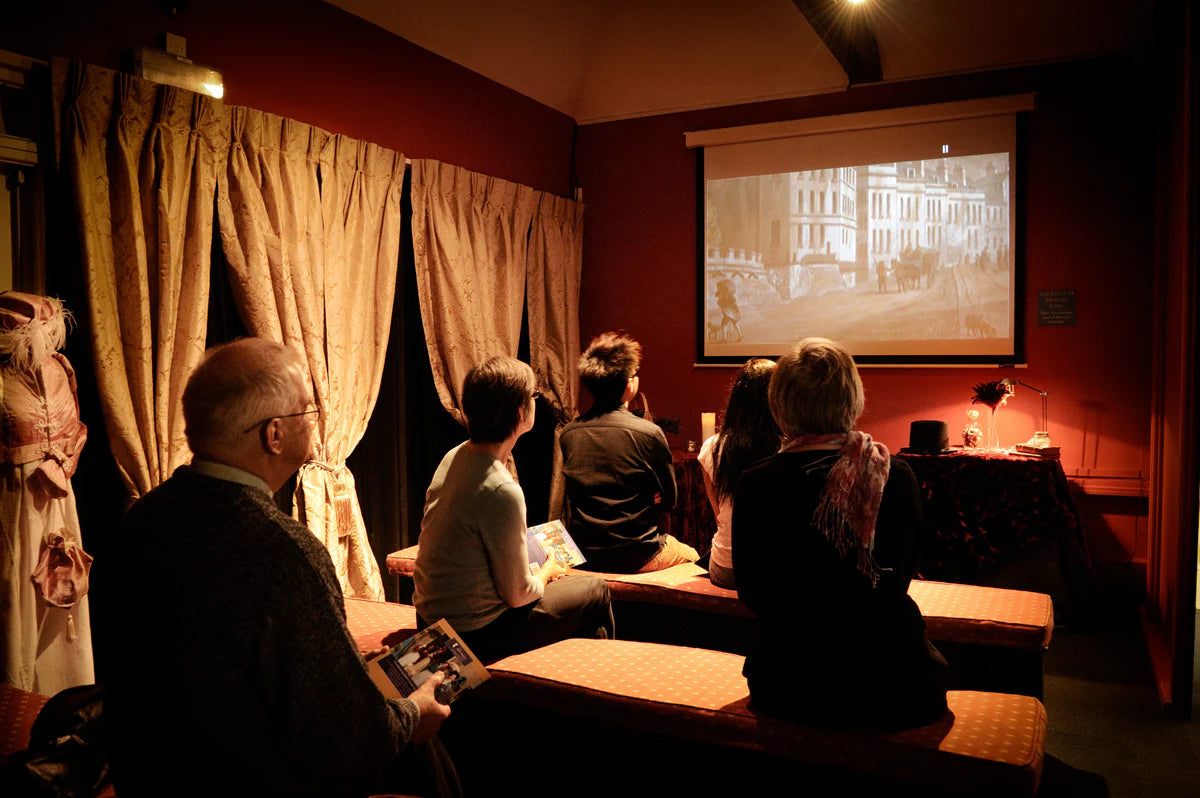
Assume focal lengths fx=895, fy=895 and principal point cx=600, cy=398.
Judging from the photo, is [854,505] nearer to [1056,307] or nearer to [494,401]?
[494,401]

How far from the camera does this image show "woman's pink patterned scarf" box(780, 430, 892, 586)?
75.0 inches

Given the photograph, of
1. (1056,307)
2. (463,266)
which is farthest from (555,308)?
(1056,307)

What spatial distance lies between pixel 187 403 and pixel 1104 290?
4619 millimetres

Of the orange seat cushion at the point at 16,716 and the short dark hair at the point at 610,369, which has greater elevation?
the short dark hair at the point at 610,369

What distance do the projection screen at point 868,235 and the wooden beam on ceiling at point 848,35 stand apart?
0.84ft

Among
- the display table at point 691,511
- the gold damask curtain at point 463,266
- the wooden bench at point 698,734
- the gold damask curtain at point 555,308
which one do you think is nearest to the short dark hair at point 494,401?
the wooden bench at point 698,734

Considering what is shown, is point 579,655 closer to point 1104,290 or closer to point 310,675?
point 310,675

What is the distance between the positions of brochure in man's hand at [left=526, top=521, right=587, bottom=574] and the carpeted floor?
1560mm

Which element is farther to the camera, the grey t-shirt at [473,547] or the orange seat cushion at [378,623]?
the orange seat cushion at [378,623]

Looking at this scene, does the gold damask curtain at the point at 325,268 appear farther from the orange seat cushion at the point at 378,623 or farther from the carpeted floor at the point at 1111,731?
the carpeted floor at the point at 1111,731

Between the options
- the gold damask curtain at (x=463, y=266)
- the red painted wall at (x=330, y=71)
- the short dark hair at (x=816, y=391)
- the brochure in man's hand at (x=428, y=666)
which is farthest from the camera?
the gold damask curtain at (x=463, y=266)

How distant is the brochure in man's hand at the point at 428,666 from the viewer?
5.92 feet

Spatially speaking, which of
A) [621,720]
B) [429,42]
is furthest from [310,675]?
[429,42]

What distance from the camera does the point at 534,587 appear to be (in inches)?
97.3
